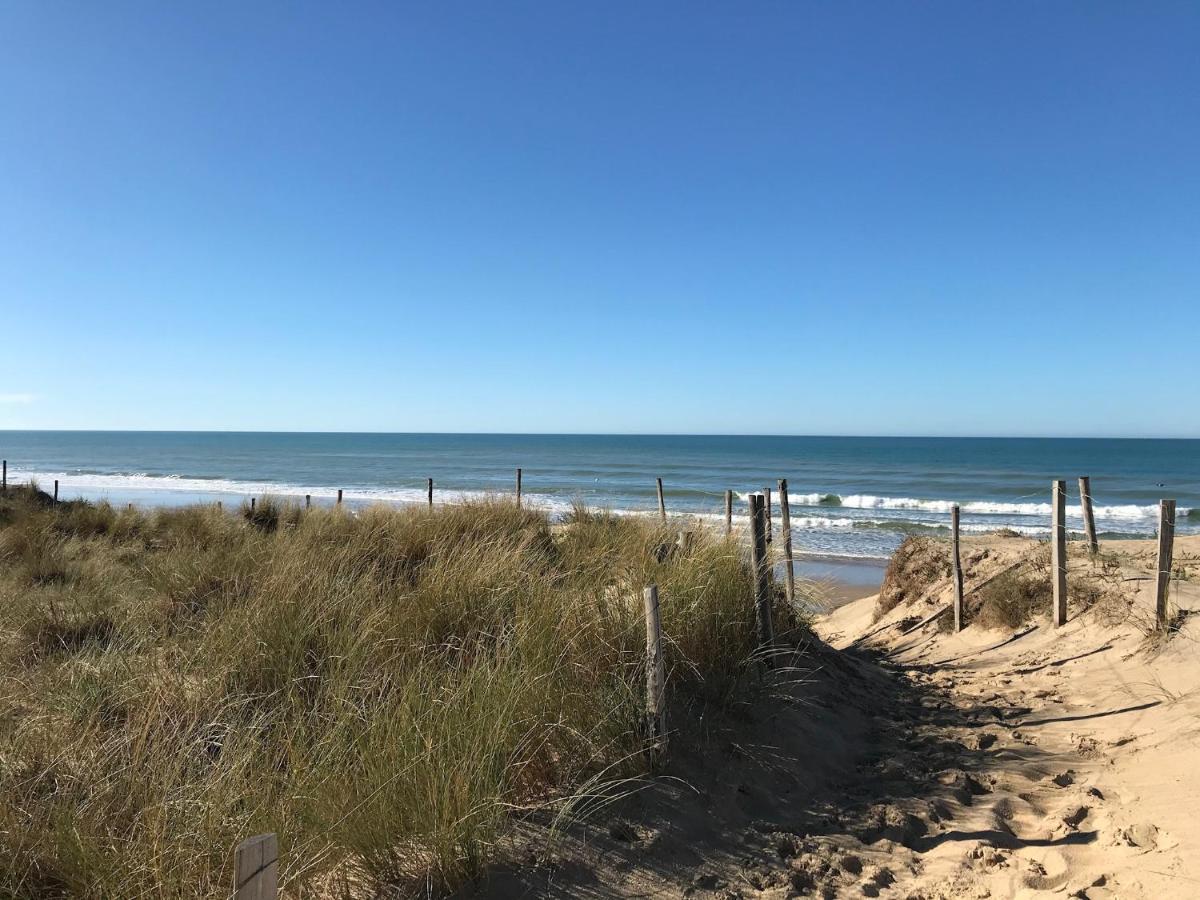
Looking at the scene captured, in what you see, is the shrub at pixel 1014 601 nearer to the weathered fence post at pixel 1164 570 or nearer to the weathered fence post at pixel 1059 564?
the weathered fence post at pixel 1059 564

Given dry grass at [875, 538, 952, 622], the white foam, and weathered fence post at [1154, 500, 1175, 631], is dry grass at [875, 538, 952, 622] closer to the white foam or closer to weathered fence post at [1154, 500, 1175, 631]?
weathered fence post at [1154, 500, 1175, 631]

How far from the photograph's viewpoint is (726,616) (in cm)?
555

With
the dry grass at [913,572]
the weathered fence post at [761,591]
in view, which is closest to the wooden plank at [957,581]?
the dry grass at [913,572]

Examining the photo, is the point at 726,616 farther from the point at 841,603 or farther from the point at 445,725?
the point at 841,603

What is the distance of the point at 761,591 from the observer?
5816mm

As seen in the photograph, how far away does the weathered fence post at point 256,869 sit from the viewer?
1.87 metres

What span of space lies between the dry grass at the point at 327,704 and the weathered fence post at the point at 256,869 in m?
0.83

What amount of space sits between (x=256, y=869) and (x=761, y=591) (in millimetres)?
4473

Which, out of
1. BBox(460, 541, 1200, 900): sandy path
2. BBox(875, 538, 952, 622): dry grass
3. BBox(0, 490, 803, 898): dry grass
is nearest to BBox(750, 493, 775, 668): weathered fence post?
BBox(0, 490, 803, 898): dry grass

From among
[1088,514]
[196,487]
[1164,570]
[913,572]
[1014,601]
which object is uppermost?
[1088,514]

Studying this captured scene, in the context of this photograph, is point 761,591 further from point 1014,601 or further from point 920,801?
point 1014,601

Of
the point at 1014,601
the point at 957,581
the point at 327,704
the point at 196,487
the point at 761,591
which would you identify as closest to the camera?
the point at 327,704

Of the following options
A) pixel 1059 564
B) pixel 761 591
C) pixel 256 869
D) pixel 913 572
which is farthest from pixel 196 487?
pixel 256 869

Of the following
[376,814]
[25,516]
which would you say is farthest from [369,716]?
[25,516]
